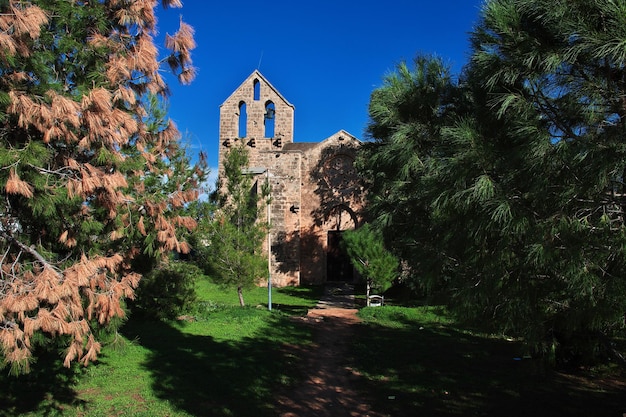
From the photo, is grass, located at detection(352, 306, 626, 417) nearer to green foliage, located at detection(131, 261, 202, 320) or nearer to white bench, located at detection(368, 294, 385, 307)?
green foliage, located at detection(131, 261, 202, 320)

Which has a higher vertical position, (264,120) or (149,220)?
(264,120)

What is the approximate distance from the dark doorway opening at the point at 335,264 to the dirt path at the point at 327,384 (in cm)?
1031

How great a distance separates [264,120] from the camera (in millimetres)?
23297

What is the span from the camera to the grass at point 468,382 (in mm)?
6050

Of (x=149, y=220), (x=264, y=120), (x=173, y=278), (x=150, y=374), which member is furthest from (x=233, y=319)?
(x=264, y=120)

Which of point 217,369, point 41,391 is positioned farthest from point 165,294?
point 41,391

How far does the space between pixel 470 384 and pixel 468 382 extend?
0.33 feet

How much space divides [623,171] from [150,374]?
6847mm

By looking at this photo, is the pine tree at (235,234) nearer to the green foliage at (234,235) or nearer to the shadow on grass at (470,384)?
the green foliage at (234,235)

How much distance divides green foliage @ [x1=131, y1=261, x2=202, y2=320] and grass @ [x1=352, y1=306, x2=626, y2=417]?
4.78m

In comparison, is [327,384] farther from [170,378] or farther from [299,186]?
[299,186]

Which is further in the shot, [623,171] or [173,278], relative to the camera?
[173,278]

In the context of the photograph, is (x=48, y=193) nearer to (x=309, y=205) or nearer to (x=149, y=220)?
(x=149, y=220)

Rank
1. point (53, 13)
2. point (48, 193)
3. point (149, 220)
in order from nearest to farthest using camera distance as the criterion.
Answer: point (48, 193) → point (53, 13) → point (149, 220)
